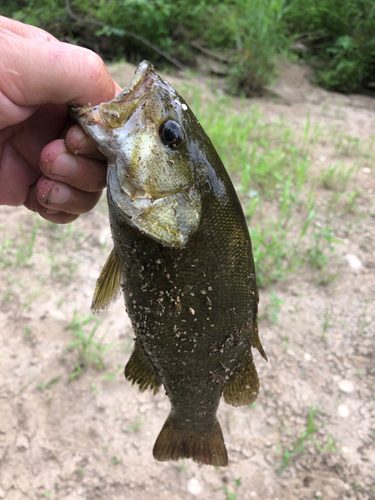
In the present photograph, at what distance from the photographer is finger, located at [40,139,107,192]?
1.43 metres

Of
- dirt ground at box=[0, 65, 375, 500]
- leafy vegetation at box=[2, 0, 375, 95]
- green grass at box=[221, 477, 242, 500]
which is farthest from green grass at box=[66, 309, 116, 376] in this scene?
leafy vegetation at box=[2, 0, 375, 95]

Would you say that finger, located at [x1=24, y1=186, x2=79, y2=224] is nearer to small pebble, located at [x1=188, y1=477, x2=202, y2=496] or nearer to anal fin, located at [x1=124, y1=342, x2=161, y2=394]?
anal fin, located at [x1=124, y1=342, x2=161, y2=394]

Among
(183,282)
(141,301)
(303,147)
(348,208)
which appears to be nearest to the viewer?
(183,282)

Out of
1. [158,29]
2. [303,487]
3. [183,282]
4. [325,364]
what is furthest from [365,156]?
[158,29]

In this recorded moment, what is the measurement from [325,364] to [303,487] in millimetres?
895

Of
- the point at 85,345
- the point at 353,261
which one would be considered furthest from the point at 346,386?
the point at 85,345

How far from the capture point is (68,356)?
2416mm

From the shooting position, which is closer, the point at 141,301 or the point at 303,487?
the point at 141,301

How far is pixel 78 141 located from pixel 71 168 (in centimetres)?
17

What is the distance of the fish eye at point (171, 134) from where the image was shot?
1.17m

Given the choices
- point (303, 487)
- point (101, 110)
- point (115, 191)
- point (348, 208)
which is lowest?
point (303, 487)

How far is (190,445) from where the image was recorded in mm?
1680

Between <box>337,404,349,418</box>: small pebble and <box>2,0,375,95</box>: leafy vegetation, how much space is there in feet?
21.9

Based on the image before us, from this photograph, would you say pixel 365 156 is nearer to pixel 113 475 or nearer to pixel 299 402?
pixel 299 402
